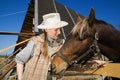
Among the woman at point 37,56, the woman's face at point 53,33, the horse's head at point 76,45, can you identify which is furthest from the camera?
the horse's head at point 76,45

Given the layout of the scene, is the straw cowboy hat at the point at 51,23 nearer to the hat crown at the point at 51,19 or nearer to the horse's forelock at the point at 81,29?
the hat crown at the point at 51,19

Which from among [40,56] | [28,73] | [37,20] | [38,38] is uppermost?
[37,20]

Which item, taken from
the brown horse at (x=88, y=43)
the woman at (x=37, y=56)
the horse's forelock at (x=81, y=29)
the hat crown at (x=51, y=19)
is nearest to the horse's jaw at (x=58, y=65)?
the brown horse at (x=88, y=43)

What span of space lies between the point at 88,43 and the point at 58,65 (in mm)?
579

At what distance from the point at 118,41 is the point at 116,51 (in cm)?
16

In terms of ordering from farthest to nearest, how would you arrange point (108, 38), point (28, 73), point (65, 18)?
1. point (65, 18)
2. point (108, 38)
3. point (28, 73)

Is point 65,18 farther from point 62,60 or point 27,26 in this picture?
point 62,60

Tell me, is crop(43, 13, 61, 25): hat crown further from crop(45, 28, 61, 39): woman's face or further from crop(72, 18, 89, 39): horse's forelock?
crop(72, 18, 89, 39): horse's forelock

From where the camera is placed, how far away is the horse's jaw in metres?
3.06

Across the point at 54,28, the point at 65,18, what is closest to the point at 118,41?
the point at 54,28

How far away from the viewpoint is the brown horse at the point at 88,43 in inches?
127

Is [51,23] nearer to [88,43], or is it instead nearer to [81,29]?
[81,29]

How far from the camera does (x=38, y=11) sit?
11914mm

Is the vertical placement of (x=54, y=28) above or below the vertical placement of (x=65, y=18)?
below
